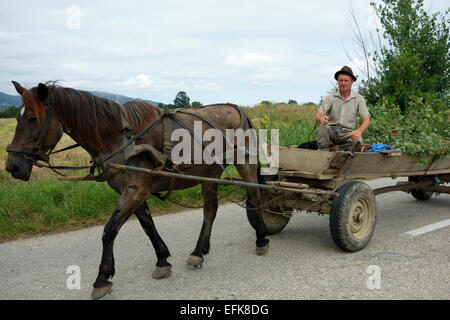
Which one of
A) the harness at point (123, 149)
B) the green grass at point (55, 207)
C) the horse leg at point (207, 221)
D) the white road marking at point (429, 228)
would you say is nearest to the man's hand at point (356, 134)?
the white road marking at point (429, 228)

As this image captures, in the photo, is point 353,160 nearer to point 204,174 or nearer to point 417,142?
point 417,142

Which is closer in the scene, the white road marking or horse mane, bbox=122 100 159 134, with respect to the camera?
horse mane, bbox=122 100 159 134

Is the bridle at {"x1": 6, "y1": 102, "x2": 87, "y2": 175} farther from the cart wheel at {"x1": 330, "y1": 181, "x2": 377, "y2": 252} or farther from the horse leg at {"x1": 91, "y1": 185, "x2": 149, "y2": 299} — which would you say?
the cart wheel at {"x1": 330, "y1": 181, "x2": 377, "y2": 252}

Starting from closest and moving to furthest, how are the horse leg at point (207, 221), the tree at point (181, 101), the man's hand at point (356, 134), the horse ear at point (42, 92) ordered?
the horse ear at point (42, 92)
the horse leg at point (207, 221)
the man's hand at point (356, 134)
the tree at point (181, 101)

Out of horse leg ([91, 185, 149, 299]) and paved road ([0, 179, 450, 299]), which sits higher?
horse leg ([91, 185, 149, 299])

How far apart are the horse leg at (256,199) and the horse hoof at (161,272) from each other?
44.5 inches

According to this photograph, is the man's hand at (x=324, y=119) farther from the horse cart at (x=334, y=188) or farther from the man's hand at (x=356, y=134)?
the horse cart at (x=334, y=188)

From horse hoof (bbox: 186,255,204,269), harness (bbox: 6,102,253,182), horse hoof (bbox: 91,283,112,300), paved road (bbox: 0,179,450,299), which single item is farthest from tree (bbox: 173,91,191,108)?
horse hoof (bbox: 91,283,112,300)

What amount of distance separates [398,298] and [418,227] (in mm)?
2447

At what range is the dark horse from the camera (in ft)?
11.3

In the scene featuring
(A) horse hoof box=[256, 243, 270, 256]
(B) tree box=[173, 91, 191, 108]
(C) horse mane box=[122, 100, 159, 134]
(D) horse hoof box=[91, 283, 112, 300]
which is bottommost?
(D) horse hoof box=[91, 283, 112, 300]

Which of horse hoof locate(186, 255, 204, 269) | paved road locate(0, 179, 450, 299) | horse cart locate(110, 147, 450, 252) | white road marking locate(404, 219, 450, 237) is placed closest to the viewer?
paved road locate(0, 179, 450, 299)

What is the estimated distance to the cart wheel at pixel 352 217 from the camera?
4434 mm

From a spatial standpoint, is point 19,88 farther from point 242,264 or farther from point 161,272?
point 242,264
